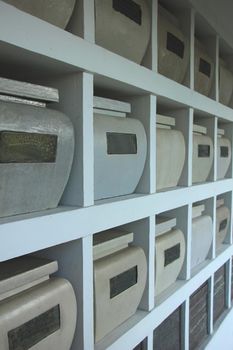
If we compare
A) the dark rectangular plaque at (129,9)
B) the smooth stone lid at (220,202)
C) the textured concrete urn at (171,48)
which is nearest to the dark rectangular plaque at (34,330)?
the dark rectangular plaque at (129,9)

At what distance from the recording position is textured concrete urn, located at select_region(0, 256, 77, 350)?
25.2 inches

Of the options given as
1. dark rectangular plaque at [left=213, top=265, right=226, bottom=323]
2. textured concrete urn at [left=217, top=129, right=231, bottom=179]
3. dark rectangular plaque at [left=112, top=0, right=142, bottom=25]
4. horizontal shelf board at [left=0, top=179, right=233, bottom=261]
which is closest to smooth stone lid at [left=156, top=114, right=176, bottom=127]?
horizontal shelf board at [left=0, top=179, right=233, bottom=261]

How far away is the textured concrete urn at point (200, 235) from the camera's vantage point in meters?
1.48

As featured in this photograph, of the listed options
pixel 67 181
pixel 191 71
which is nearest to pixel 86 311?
pixel 67 181

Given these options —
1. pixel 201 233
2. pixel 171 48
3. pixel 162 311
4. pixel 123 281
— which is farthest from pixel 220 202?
pixel 123 281

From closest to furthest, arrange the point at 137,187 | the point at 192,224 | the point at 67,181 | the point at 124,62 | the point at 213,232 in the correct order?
the point at 67,181
the point at 124,62
the point at 137,187
the point at 192,224
the point at 213,232

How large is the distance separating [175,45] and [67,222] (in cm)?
77

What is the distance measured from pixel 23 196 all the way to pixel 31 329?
254 mm

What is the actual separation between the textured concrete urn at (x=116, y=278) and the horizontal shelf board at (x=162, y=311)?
0.04 metres

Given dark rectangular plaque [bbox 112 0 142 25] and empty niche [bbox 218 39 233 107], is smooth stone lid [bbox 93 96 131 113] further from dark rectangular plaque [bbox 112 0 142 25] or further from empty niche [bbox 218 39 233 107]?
empty niche [bbox 218 39 233 107]

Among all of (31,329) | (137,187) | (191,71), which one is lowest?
(31,329)

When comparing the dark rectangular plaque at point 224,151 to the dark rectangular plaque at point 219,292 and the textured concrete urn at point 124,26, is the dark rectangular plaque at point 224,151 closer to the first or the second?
the dark rectangular plaque at point 219,292

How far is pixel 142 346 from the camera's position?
1.09 m

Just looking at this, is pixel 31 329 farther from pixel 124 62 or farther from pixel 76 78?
pixel 124 62
